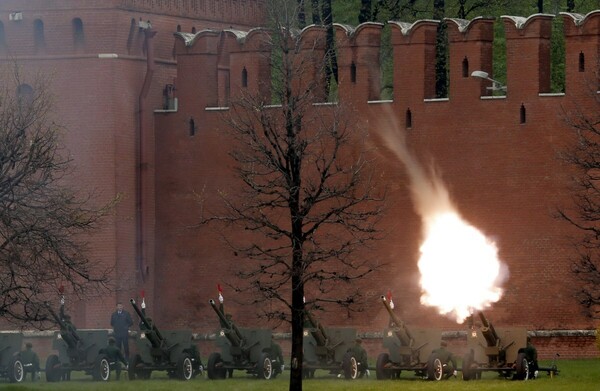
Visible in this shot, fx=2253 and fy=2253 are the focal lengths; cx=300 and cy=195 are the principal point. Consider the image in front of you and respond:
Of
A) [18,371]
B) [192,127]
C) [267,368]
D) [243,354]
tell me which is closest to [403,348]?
[267,368]

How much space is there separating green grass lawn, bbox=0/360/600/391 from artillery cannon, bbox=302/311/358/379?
32cm

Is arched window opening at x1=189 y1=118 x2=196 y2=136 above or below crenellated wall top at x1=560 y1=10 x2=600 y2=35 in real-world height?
below

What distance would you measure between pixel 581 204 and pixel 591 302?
4612 mm

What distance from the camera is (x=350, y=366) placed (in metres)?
41.6

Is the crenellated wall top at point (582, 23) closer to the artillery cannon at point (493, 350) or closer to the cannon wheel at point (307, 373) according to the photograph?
the artillery cannon at point (493, 350)

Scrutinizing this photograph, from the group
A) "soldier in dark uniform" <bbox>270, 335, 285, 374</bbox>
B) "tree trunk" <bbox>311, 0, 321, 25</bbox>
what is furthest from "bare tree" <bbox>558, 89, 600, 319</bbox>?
"tree trunk" <bbox>311, 0, 321, 25</bbox>

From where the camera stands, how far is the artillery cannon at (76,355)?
1688 inches

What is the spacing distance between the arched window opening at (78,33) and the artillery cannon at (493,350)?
12.7 metres

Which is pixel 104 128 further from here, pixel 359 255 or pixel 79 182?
pixel 359 255

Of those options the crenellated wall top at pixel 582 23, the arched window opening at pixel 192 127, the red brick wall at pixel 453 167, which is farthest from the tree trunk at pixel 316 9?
the crenellated wall top at pixel 582 23

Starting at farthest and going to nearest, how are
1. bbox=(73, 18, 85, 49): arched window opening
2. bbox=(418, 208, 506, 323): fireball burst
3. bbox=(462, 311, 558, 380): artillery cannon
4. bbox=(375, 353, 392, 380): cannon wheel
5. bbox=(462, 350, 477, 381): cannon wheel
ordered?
bbox=(73, 18, 85, 49): arched window opening < bbox=(418, 208, 506, 323): fireball burst < bbox=(375, 353, 392, 380): cannon wheel < bbox=(462, 311, 558, 380): artillery cannon < bbox=(462, 350, 477, 381): cannon wheel

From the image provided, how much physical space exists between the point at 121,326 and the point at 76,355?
3416 mm

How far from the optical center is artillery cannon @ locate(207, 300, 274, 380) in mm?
42188

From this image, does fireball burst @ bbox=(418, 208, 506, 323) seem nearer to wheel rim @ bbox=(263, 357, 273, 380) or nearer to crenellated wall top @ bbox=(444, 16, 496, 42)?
crenellated wall top @ bbox=(444, 16, 496, 42)
